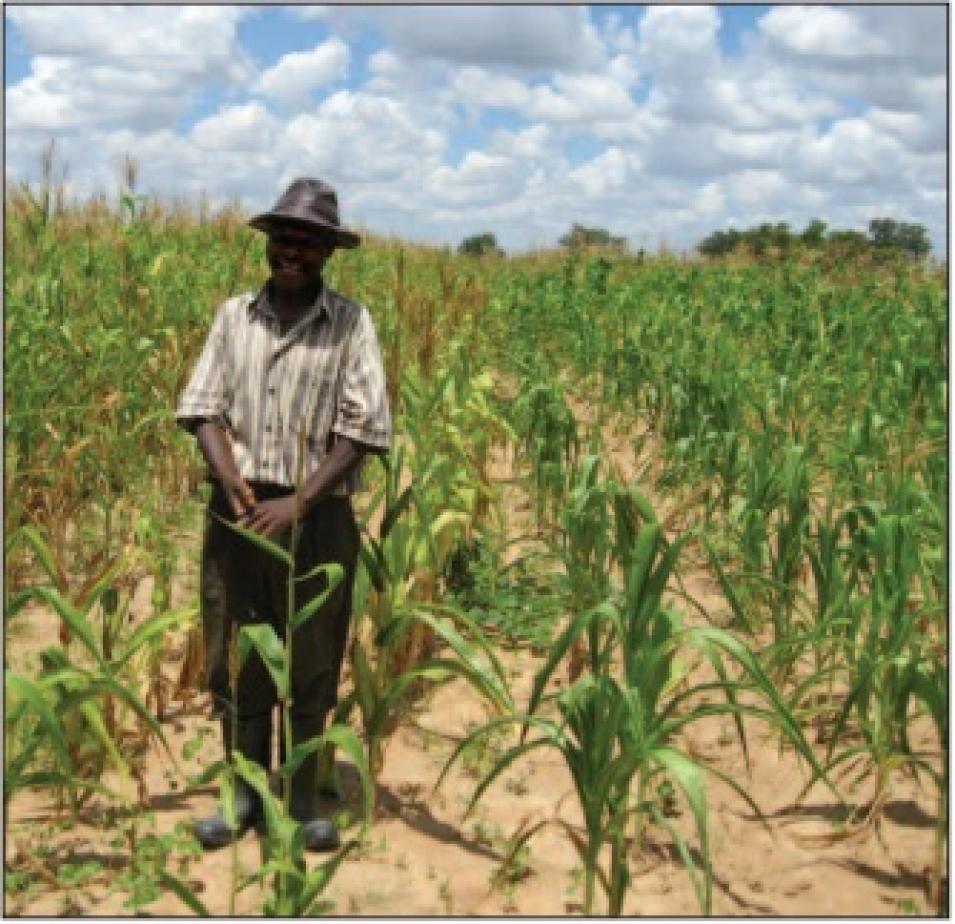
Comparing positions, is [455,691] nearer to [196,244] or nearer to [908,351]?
[908,351]

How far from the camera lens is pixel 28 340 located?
4.31m

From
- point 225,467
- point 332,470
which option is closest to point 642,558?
point 332,470

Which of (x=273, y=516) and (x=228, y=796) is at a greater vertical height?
(x=273, y=516)

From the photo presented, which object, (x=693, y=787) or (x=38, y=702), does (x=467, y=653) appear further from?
(x=38, y=702)

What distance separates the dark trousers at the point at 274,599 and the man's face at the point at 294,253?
472 mm

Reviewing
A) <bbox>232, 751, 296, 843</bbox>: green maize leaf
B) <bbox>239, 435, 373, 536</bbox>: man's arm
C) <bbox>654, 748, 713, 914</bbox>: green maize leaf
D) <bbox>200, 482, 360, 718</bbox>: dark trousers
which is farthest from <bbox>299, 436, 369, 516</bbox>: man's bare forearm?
<bbox>654, 748, 713, 914</bbox>: green maize leaf

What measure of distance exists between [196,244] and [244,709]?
7.89 m

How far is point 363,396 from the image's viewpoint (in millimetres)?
2490

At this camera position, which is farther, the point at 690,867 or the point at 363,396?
Answer: the point at 363,396

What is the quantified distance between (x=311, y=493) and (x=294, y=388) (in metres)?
0.26

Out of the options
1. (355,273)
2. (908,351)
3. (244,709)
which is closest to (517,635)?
(244,709)

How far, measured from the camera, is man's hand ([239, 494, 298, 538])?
2447mm

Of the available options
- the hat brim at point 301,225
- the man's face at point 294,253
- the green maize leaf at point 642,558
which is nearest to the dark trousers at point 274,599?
the man's face at point 294,253

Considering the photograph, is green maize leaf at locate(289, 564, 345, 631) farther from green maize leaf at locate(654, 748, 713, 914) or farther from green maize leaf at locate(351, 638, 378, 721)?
green maize leaf at locate(654, 748, 713, 914)
